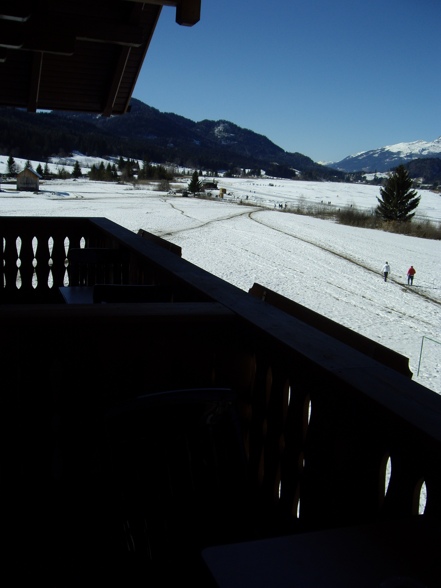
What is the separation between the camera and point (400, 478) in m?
1.10

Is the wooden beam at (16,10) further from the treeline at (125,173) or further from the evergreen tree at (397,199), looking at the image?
the treeline at (125,173)

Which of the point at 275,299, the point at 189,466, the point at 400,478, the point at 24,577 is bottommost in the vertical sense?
the point at 24,577

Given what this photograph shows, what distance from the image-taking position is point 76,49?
462 cm

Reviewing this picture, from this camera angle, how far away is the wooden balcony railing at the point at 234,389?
4.17 ft

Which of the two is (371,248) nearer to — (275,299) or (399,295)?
(399,295)

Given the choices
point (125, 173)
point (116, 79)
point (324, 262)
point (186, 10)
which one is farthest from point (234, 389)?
point (125, 173)

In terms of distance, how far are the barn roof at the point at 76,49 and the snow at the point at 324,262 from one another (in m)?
7.79

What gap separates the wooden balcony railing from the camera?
4.17ft

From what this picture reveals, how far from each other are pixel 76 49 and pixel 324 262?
24757 millimetres

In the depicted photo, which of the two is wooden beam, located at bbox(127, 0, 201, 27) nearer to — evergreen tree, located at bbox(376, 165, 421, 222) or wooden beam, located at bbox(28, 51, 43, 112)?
wooden beam, located at bbox(28, 51, 43, 112)

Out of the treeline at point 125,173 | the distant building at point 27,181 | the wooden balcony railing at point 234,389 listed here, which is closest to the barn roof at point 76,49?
the wooden balcony railing at point 234,389

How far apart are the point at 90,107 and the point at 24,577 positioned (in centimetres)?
429

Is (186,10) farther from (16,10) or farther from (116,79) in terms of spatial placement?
(116,79)

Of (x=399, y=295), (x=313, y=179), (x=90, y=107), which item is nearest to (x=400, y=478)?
(x=90, y=107)
